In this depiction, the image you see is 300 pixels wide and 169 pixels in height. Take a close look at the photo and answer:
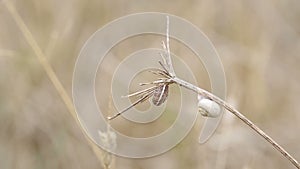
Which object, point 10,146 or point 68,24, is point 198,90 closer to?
point 10,146

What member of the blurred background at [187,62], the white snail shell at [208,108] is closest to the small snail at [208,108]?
the white snail shell at [208,108]

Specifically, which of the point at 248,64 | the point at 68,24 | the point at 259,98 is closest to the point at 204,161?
the point at 259,98

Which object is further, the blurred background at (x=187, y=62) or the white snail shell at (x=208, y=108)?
the blurred background at (x=187, y=62)

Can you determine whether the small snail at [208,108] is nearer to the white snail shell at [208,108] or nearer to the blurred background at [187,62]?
the white snail shell at [208,108]

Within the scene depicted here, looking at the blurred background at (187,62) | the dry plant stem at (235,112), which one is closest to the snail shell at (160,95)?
the dry plant stem at (235,112)

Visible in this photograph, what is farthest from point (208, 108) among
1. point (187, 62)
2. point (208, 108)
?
point (187, 62)

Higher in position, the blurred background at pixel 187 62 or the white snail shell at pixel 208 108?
the blurred background at pixel 187 62
